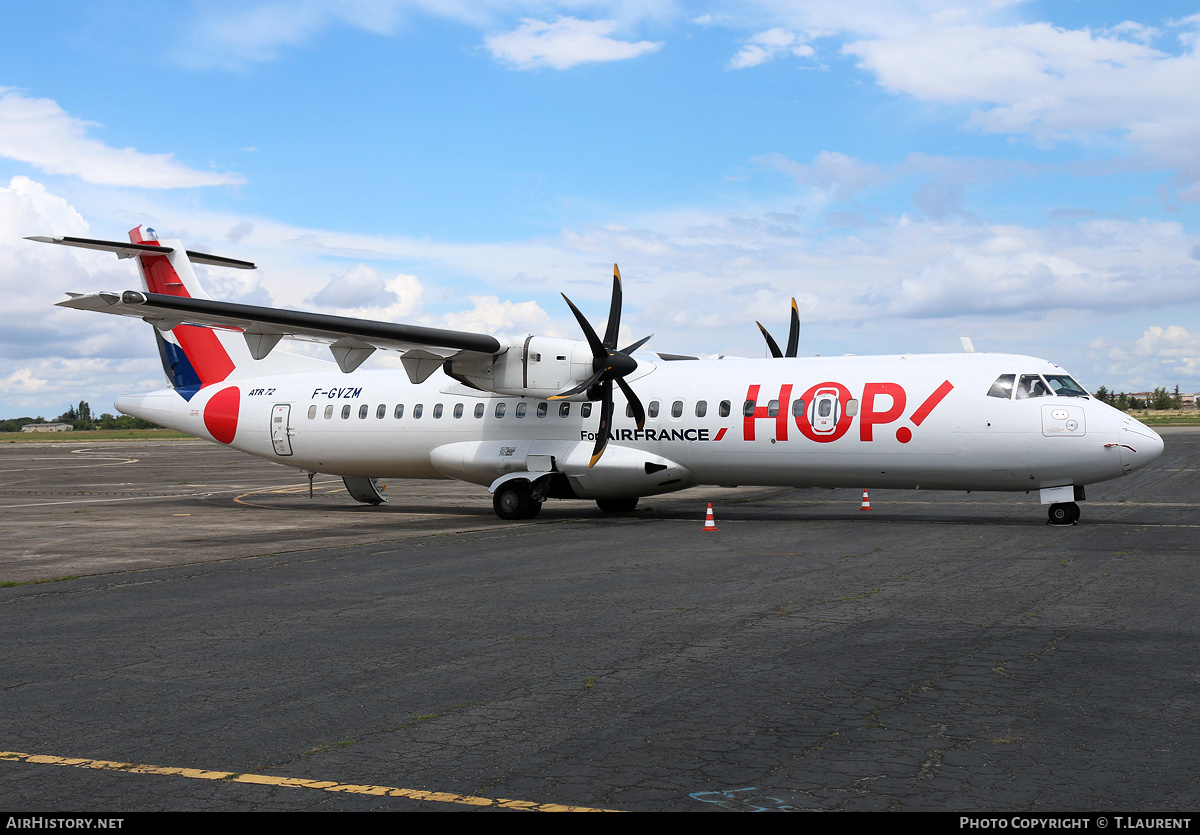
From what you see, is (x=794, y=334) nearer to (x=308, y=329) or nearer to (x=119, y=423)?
(x=308, y=329)

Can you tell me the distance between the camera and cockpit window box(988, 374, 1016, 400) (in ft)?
60.9

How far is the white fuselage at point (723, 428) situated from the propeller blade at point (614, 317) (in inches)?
44.9

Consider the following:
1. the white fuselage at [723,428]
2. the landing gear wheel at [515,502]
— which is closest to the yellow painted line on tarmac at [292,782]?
the white fuselage at [723,428]

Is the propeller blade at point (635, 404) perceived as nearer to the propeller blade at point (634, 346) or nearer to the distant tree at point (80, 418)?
the propeller blade at point (634, 346)

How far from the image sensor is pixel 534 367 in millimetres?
21719

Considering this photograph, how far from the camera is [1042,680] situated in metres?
7.06

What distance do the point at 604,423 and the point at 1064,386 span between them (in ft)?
29.9

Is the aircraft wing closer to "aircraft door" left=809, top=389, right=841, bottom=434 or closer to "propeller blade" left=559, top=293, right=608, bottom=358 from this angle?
"propeller blade" left=559, top=293, right=608, bottom=358

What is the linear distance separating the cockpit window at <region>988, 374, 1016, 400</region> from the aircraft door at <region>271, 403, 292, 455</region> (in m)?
17.0

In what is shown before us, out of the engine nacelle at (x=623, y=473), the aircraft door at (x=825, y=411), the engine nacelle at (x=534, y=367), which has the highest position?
the engine nacelle at (x=534, y=367)

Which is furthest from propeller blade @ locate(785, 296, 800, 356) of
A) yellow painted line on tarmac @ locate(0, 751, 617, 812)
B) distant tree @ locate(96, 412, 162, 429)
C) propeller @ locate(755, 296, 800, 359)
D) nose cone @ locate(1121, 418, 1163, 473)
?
distant tree @ locate(96, 412, 162, 429)

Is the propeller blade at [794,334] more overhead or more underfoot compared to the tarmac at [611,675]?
more overhead

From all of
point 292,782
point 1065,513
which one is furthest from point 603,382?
point 292,782

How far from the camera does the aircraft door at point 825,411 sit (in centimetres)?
1956
